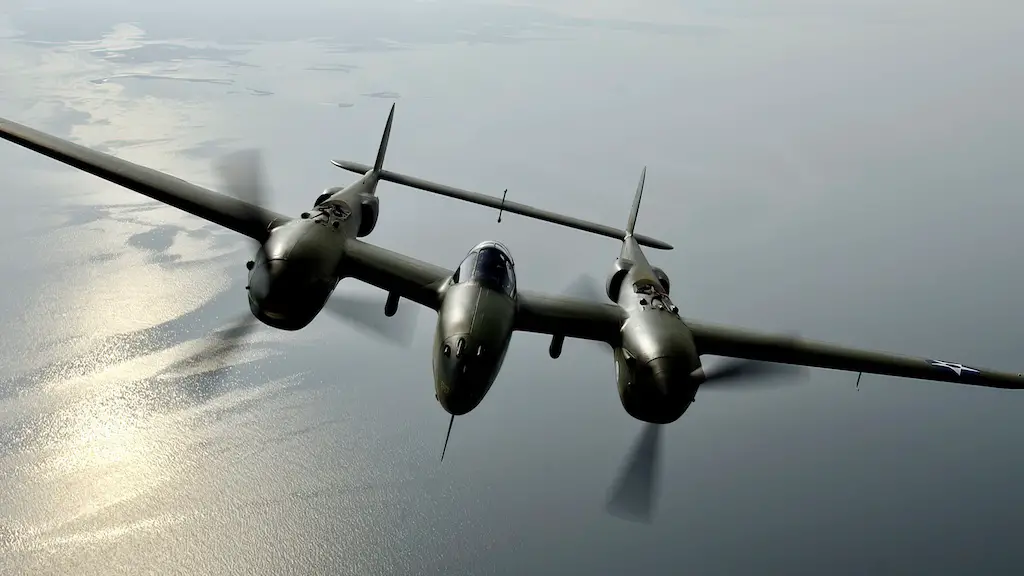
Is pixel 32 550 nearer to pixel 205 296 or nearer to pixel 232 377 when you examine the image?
pixel 232 377

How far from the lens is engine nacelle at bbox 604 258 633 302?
2330cm

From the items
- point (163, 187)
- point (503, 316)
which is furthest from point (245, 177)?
point (503, 316)

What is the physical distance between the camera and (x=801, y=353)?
21.1 meters

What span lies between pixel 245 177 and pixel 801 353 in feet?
73.7

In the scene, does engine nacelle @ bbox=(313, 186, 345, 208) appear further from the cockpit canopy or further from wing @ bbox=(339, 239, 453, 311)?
the cockpit canopy

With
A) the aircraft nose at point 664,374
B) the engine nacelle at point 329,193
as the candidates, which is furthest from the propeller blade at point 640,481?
the engine nacelle at point 329,193

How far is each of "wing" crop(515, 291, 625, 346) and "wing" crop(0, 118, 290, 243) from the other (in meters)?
9.90

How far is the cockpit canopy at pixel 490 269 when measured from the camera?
1730 centimetres

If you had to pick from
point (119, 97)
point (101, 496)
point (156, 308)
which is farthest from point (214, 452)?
point (119, 97)

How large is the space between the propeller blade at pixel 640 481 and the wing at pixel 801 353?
447cm

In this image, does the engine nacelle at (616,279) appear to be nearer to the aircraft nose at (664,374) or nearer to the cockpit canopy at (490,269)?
the cockpit canopy at (490,269)

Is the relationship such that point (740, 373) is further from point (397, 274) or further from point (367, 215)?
point (367, 215)

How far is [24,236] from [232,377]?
210ft

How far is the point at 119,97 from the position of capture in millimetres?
167000
